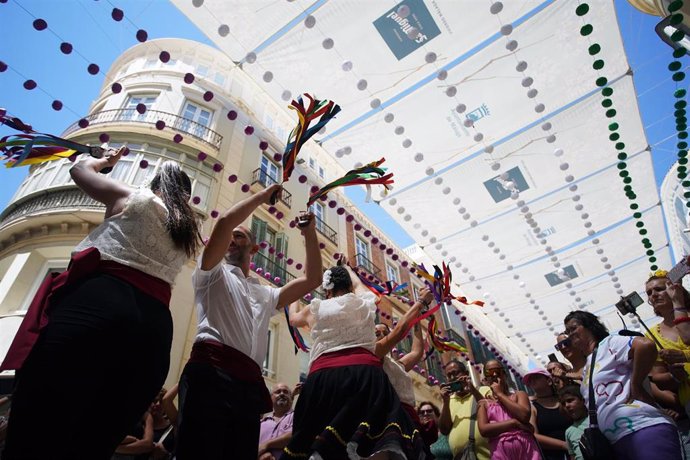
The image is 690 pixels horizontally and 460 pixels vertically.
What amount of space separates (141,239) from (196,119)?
11.1 metres

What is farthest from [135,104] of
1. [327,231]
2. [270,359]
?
[270,359]

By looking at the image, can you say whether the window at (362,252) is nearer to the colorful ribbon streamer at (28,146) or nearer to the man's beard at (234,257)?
the colorful ribbon streamer at (28,146)

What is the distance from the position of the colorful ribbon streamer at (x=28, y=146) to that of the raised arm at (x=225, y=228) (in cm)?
156

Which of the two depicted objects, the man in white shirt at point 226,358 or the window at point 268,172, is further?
the window at point 268,172

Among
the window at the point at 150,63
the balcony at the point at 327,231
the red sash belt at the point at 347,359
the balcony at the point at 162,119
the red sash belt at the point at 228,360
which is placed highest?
the window at the point at 150,63

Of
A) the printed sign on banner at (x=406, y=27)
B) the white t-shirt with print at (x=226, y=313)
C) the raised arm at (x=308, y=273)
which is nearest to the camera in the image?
the white t-shirt with print at (x=226, y=313)

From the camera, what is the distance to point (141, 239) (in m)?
1.57

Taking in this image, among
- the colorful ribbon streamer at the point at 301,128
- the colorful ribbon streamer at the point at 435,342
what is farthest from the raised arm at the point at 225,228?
the colorful ribbon streamer at the point at 435,342

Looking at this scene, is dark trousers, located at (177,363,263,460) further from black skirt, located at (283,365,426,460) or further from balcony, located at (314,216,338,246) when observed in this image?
balcony, located at (314,216,338,246)

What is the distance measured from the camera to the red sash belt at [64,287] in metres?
1.24

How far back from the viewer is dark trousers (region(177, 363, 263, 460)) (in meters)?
1.58

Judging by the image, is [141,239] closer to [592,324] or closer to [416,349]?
[416,349]

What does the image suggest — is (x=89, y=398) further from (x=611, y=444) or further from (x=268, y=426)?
(x=268, y=426)

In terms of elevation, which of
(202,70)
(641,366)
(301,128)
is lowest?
(641,366)
